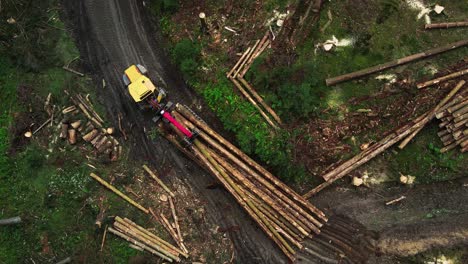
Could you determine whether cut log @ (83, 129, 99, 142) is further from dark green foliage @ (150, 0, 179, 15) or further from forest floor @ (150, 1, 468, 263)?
dark green foliage @ (150, 0, 179, 15)

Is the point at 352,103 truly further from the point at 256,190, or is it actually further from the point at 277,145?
the point at 256,190

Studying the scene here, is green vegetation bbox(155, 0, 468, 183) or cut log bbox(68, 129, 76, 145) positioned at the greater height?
cut log bbox(68, 129, 76, 145)

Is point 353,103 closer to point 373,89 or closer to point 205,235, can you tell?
point 373,89

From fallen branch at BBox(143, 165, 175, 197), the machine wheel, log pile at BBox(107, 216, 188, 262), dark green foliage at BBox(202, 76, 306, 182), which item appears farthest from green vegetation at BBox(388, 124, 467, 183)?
the machine wheel

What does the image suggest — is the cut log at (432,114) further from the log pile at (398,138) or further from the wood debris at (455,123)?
the wood debris at (455,123)

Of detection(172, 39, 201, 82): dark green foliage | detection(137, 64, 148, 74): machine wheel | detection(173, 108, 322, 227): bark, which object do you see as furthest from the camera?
detection(137, 64, 148, 74): machine wheel
